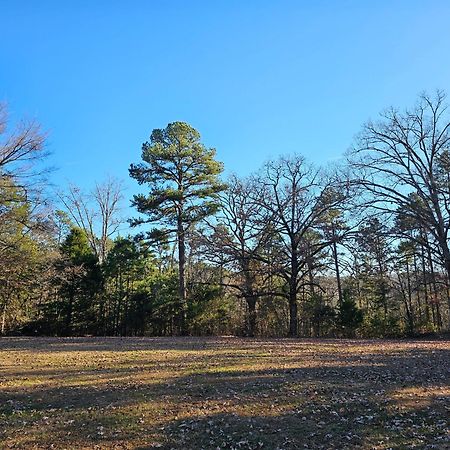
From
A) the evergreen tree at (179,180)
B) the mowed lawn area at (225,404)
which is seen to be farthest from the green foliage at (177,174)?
the mowed lawn area at (225,404)

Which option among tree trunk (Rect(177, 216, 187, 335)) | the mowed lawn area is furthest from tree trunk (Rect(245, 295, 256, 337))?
the mowed lawn area

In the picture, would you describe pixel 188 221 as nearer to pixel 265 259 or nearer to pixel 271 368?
pixel 265 259

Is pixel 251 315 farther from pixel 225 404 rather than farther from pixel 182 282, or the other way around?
pixel 225 404

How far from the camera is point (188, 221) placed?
82.8 ft

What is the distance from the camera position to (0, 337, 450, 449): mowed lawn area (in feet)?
17.1

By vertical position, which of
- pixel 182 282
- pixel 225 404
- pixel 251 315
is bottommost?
pixel 225 404

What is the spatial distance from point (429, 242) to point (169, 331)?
1601 cm

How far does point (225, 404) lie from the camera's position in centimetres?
656

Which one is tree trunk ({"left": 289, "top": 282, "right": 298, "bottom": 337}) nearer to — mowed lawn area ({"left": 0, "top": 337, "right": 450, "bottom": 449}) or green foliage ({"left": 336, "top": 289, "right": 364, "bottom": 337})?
green foliage ({"left": 336, "top": 289, "right": 364, "bottom": 337})

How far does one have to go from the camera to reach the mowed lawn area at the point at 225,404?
17.1ft

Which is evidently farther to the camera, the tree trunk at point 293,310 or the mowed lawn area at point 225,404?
the tree trunk at point 293,310

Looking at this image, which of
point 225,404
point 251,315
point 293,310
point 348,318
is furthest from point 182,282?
point 225,404

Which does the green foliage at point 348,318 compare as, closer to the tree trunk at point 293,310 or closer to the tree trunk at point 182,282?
the tree trunk at point 293,310

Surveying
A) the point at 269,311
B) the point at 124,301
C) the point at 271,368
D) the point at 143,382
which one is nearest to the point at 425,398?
the point at 271,368
